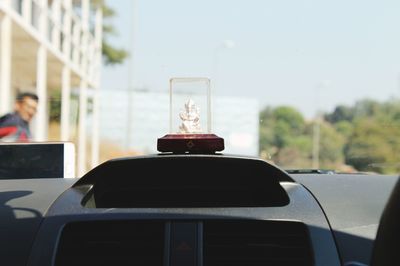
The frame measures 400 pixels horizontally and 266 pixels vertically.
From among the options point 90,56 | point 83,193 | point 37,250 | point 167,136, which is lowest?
point 37,250

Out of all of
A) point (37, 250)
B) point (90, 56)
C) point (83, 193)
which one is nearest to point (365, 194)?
point (83, 193)

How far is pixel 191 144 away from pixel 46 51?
19519 mm

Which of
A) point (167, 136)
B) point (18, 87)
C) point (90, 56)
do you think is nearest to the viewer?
point (167, 136)

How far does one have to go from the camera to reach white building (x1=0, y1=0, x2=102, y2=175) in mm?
16323

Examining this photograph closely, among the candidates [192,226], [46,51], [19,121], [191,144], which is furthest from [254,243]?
[46,51]

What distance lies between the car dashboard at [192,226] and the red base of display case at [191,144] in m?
0.08

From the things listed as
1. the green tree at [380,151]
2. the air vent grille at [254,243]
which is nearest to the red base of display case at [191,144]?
the air vent grille at [254,243]

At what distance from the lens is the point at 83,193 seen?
2.80 meters

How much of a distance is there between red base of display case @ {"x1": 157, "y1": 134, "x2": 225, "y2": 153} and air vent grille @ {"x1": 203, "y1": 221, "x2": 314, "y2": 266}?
441mm

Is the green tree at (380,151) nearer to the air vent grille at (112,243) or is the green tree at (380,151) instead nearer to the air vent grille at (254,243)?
the air vent grille at (254,243)

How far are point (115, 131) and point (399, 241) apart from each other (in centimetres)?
1307

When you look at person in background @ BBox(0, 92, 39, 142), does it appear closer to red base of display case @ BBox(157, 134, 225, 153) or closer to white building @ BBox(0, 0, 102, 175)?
red base of display case @ BBox(157, 134, 225, 153)

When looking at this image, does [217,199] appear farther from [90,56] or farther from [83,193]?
[90,56]

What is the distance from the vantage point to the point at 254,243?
2.72 m
